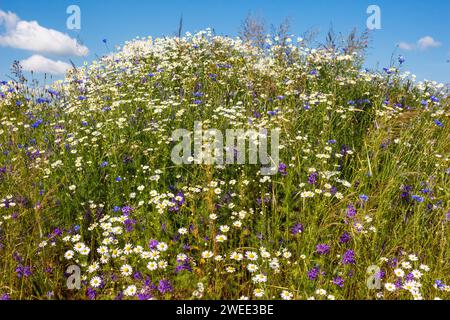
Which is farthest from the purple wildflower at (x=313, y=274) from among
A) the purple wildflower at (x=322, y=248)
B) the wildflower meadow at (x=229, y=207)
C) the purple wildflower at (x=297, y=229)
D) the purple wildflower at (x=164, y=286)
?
the purple wildflower at (x=164, y=286)

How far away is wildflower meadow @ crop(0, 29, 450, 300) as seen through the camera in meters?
2.61

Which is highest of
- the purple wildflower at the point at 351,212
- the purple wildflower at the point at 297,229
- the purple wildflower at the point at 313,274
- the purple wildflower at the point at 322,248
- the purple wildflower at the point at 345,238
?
the purple wildflower at the point at 351,212

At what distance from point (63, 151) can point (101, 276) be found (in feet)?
6.10

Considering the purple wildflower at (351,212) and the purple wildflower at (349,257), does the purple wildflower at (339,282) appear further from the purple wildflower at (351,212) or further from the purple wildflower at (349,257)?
the purple wildflower at (351,212)

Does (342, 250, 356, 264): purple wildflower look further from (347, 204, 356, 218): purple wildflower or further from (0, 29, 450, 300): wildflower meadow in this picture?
(347, 204, 356, 218): purple wildflower

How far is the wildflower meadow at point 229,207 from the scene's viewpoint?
8.57 feet

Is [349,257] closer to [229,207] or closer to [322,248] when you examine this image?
[322,248]

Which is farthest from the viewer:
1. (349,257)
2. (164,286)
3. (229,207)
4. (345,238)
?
(229,207)

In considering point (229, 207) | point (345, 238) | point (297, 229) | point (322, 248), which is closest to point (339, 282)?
point (322, 248)

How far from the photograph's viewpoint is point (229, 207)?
3.11 meters

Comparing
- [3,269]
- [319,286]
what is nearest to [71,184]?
[3,269]

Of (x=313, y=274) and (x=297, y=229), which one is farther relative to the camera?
(x=297, y=229)

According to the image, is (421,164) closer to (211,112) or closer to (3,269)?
(211,112)

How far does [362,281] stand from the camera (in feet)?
8.46
